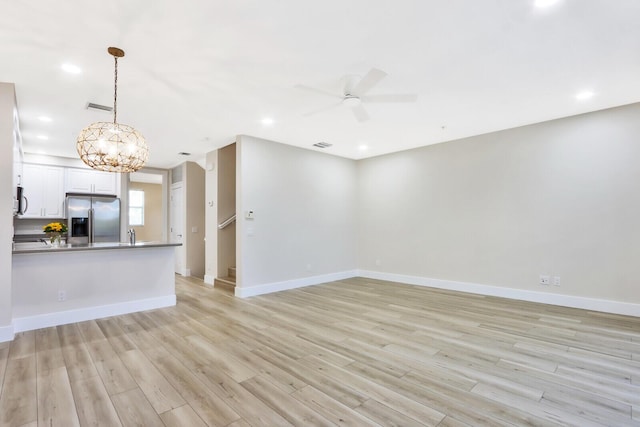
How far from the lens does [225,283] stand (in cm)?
574

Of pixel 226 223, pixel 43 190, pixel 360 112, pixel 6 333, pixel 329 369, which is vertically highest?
pixel 360 112

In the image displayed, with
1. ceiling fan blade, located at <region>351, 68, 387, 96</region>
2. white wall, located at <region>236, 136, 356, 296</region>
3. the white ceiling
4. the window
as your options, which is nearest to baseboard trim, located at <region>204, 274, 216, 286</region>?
white wall, located at <region>236, 136, 356, 296</region>

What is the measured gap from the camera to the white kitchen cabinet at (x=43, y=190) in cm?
622

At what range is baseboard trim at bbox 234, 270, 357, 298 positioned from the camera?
5246mm

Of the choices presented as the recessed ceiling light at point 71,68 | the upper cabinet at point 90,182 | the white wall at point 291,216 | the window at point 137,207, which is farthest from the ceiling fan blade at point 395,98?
the window at point 137,207

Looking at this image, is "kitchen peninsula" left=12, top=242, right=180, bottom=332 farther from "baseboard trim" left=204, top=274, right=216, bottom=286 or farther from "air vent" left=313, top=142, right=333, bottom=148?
"air vent" left=313, top=142, right=333, bottom=148

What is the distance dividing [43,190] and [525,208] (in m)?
9.04

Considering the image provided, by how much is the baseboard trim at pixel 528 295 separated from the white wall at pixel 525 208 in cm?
6

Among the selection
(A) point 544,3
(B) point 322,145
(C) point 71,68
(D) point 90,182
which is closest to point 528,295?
(A) point 544,3

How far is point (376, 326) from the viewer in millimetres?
3742

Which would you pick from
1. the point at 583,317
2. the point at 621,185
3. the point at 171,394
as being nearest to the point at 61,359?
the point at 171,394

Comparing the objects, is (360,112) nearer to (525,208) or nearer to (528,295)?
(525,208)

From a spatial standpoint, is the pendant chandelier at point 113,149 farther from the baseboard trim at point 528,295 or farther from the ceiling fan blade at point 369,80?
the baseboard trim at point 528,295

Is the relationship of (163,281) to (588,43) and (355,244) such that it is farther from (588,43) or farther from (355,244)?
(588,43)
